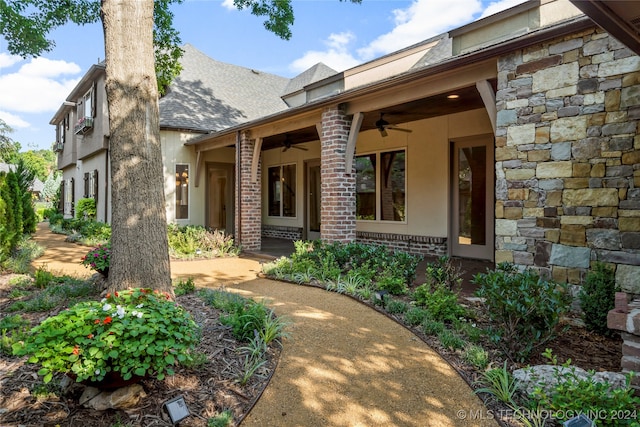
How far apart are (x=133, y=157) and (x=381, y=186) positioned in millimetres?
6994

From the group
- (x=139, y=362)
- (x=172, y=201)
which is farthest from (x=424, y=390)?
(x=172, y=201)

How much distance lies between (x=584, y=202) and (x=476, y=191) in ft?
12.7

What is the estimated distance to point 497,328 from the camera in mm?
3832

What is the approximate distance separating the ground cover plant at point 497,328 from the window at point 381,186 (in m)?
4.22

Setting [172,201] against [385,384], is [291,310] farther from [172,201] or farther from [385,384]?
[172,201]

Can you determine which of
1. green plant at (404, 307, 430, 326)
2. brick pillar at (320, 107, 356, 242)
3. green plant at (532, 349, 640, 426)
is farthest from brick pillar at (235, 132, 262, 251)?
green plant at (532, 349, 640, 426)

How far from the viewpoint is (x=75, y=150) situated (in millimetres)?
17625

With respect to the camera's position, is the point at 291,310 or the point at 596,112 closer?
the point at 596,112

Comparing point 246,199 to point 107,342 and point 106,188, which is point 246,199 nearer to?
point 106,188

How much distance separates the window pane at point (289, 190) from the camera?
41.2 feet

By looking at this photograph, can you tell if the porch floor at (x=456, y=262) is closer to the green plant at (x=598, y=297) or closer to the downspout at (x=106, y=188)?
the green plant at (x=598, y=297)

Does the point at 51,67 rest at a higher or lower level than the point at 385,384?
higher

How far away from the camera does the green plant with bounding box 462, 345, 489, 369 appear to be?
319cm

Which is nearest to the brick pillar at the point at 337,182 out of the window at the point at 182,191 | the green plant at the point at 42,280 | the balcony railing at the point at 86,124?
the green plant at the point at 42,280
